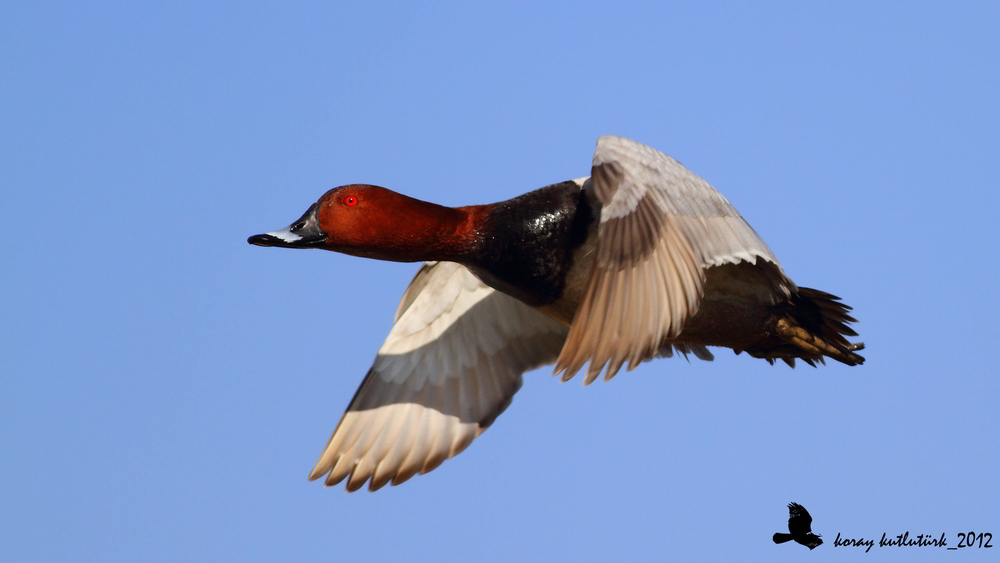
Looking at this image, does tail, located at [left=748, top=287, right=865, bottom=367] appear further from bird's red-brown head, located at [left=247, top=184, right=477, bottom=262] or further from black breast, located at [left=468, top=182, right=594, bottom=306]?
bird's red-brown head, located at [left=247, top=184, right=477, bottom=262]

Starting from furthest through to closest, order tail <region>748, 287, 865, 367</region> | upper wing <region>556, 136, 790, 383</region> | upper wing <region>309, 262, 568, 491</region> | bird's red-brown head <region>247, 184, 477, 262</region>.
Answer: upper wing <region>309, 262, 568, 491</region>
tail <region>748, 287, 865, 367</region>
bird's red-brown head <region>247, 184, 477, 262</region>
upper wing <region>556, 136, 790, 383</region>

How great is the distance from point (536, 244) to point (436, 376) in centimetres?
161

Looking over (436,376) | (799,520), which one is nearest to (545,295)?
(436,376)

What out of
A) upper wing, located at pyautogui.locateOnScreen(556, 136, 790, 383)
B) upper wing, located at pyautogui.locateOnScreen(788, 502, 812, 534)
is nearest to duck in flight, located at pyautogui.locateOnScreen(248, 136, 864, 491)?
upper wing, located at pyautogui.locateOnScreen(556, 136, 790, 383)

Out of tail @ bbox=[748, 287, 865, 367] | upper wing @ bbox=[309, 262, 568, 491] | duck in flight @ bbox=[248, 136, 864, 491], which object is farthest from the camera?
upper wing @ bbox=[309, 262, 568, 491]

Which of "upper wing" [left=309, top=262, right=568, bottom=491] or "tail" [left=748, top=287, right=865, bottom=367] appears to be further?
"upper wing" [left=309, top=262, right=568, bottom=491]

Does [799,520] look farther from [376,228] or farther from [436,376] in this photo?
[376,228]

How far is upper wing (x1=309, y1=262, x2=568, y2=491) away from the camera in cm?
662

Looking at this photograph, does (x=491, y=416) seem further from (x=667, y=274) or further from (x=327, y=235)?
Answer: (x=667, y=274)

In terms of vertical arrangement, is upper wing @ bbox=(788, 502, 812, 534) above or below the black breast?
below

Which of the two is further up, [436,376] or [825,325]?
[825,325]

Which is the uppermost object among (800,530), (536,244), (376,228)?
(536,244)

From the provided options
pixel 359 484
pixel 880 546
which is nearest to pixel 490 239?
pixel 359 484

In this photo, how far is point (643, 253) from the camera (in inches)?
183
